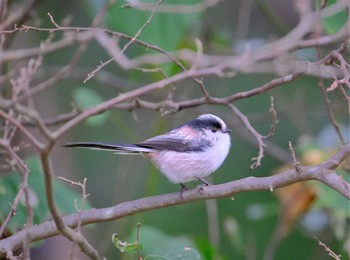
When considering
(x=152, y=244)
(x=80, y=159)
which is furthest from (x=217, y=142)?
(x=80, y=159)

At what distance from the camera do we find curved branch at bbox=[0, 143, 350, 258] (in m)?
2.51

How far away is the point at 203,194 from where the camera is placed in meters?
2.81

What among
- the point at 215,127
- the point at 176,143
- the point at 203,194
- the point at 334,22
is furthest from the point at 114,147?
the point at 334,22

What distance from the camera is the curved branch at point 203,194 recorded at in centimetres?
251

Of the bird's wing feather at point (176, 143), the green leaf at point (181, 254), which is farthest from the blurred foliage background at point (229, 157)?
the green leaf at point (181, 254)

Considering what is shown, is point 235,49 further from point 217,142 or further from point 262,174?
point 217,142

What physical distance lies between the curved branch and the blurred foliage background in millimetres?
518

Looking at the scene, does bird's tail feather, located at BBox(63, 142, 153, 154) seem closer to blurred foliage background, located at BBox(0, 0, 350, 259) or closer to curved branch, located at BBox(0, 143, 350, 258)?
curved branch, located at BBox(0, 143, 350, 258)

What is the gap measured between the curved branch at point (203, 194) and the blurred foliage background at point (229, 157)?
0.52m

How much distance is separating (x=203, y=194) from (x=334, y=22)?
1.18 m

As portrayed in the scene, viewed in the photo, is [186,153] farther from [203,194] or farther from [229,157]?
[229,157]

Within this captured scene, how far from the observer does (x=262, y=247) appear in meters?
5.84

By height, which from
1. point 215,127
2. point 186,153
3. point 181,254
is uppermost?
point 215,127

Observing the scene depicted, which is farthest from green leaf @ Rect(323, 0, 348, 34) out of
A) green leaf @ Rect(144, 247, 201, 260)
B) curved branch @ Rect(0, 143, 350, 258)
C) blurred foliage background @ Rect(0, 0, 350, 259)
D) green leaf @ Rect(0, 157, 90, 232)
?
green leaf @ Rect(0, 157, 90, 232)
